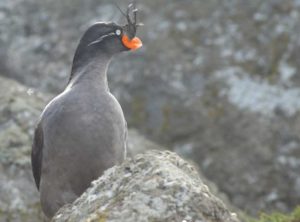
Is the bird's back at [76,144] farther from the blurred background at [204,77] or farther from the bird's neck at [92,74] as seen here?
the blurred background at [204,77]

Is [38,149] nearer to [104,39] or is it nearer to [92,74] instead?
[92,74]

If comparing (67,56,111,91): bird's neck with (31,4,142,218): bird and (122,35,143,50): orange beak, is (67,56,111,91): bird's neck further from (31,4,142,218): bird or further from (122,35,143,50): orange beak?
(122,35,143,50): orange beak

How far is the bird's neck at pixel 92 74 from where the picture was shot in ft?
28.1

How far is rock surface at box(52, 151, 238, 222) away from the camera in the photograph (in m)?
5.73

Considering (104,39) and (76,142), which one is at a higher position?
(104,39)

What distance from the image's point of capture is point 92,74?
28.5ft

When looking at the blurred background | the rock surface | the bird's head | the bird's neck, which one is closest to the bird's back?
the bird's neck

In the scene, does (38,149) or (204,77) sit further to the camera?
(204,77)

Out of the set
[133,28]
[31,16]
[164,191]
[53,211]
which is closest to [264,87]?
[31,16]

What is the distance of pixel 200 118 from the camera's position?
49.2 ft

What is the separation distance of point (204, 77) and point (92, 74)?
23.2 feet

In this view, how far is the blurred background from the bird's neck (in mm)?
3389

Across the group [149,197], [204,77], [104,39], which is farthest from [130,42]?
[204,77]

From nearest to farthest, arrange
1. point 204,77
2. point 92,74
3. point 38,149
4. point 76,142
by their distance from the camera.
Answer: point 76,142 < point 38,149 < point 92,74 < point 204,77
